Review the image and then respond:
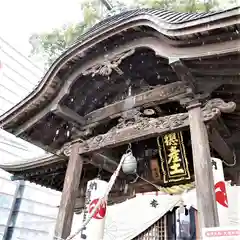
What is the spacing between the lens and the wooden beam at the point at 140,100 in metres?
4.86

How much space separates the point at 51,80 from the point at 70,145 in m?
1.44

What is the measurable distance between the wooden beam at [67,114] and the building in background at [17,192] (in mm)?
6445

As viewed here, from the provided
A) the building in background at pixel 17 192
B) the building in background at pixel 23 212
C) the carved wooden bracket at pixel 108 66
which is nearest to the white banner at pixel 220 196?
the carved wooden bracket at pixel 108 66

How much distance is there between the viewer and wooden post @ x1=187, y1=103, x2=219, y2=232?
11.7 ft

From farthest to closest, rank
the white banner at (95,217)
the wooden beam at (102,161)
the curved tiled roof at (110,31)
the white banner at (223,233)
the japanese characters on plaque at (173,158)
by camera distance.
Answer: the wooden beam at (102,161) → the japanese characters on plaque at (173,158) → the white banner at (95,217) → the curved tiled roof at (110,31) → the white banner at (223,233)

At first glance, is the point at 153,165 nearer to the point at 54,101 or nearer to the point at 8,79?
the point at 54,101

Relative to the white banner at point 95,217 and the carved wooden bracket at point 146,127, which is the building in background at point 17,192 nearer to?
the white banner at point 95,217

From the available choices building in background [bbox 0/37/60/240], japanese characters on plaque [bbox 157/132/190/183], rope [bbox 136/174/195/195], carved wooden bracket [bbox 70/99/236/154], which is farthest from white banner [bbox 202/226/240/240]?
building in background [bbox 0/37/60/240]

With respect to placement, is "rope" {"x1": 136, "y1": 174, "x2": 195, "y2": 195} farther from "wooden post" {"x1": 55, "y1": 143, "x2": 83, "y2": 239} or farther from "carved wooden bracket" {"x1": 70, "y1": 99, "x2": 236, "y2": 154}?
"wooden post" {"x1": 55, "y1": 143, "x2": 83, "y2": 239}

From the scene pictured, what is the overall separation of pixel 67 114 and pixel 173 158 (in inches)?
94.7

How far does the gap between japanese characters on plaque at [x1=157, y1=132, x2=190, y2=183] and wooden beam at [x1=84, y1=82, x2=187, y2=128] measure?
93cm

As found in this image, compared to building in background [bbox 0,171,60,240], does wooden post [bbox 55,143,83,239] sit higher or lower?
lower

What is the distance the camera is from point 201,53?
13.0 ft

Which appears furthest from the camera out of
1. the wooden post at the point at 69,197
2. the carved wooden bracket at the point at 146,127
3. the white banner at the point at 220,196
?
the wooden post at the point at 69,197
